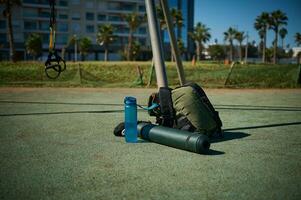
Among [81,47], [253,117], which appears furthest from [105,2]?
[253,117]

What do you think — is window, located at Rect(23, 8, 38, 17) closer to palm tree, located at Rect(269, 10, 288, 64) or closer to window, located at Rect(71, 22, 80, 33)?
window, located at Rect(71, 22, 80, 33)

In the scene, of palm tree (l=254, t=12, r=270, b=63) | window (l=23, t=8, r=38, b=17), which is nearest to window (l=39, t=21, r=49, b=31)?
window (l=23, t=8, r=38, b=17)

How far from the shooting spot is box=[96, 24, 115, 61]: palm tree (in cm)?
8794

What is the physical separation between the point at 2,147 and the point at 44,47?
8546cm

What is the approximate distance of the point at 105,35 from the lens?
292 ft

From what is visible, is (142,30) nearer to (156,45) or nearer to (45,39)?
(45,39)

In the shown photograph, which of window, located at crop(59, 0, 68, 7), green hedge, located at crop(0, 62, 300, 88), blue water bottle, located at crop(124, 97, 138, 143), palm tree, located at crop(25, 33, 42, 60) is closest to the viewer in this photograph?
blue water bottle, located at crop(124, 97, 138, 143)

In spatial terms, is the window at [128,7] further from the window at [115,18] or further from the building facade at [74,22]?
the window at [115,18]

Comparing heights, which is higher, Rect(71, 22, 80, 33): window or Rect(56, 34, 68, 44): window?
Rect(71, 22, 80, 33): window

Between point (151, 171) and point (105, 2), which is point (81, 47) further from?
point (151, 171)

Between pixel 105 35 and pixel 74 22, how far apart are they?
9.60m

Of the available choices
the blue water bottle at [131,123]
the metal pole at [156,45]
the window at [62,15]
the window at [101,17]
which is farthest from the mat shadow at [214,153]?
the window at [101,17]

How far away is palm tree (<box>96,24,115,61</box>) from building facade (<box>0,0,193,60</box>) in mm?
3713

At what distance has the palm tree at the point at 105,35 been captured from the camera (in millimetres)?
87938
